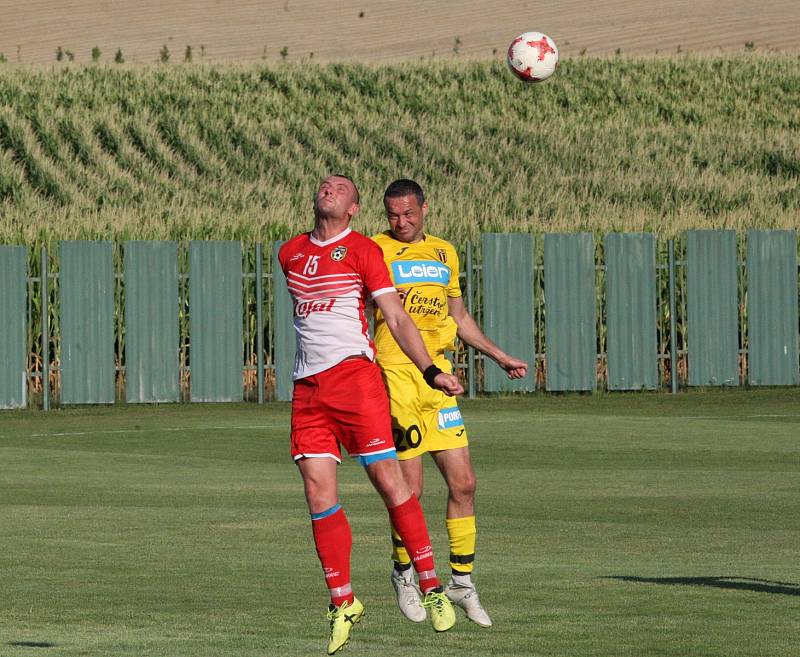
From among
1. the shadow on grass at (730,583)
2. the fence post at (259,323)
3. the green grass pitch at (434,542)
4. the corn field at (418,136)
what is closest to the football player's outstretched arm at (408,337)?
the green grass pitch at (434,542)

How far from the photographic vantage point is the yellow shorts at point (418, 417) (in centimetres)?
987

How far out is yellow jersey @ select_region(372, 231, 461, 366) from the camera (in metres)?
10.0

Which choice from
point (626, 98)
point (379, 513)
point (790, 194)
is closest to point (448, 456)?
point (379, 513)

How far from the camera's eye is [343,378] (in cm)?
865

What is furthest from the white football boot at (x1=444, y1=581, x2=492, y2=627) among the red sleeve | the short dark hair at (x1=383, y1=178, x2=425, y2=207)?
the short dark hair at (x1=383, y1=178, x2=425, y2=207)

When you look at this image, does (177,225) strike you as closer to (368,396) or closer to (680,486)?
(680,486)

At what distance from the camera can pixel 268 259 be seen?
28.7 metres

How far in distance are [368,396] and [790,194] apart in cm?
4012

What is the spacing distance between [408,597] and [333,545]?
566 mm

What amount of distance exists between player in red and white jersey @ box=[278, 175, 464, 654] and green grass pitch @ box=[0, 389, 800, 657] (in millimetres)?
530

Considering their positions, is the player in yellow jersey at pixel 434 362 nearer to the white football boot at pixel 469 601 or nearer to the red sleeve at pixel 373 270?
the white football boot at pixel 469 601

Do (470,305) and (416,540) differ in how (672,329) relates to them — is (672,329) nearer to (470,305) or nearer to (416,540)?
(470,305)

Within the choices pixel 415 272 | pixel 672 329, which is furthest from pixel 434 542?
pixel 672 329

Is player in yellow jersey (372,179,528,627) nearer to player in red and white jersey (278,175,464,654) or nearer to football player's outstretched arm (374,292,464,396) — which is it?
player in red and white jersey (278,175,464,654)
